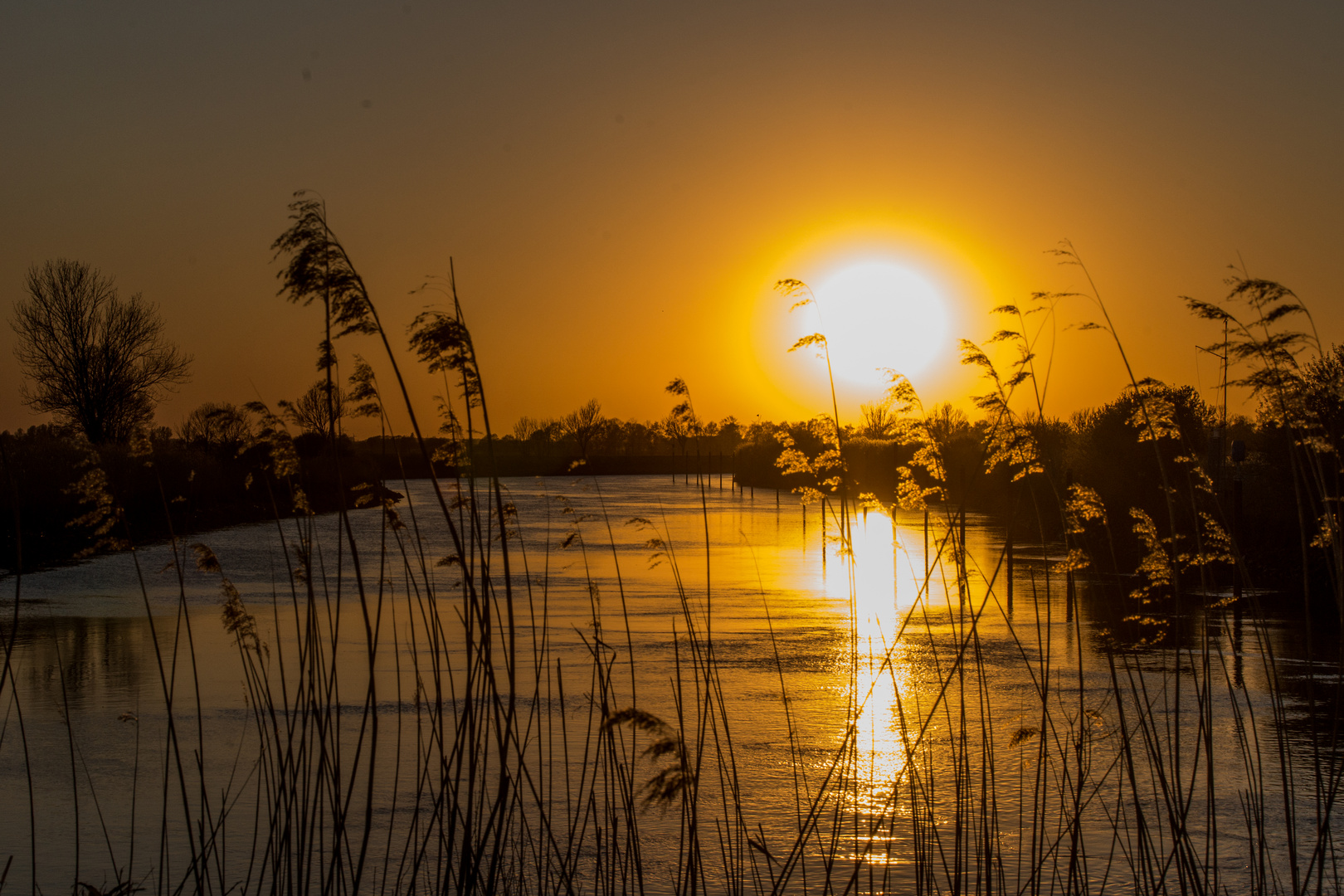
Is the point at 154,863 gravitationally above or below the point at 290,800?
below

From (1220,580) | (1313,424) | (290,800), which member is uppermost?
(1313,424)

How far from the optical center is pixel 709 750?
638cm

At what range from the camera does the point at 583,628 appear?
34.1 feet

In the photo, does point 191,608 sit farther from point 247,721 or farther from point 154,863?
point 154,863

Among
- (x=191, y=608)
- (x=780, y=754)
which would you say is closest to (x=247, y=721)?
(x=780, y=754)

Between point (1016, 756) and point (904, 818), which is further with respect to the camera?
point (1016, 756)

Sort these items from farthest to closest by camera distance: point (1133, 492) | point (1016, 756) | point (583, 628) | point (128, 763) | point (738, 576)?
1. point (1133, 492)
2. point (738, 576)
3. point (583, 628)
4. point (1016, 756)
5. point (128, 763)

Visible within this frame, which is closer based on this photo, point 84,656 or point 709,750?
point 709,750

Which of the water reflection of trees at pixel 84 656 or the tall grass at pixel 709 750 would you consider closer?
the tall grass at pixel 709 750

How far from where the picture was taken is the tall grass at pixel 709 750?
2717mm

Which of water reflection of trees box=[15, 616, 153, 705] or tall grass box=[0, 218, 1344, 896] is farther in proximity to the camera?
water reflection of trees box=[15, 616, 153, 705]

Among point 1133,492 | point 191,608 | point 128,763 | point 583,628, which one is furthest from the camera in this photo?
point 1133,492

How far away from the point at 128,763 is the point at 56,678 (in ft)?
9.48

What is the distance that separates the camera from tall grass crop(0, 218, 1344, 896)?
2.72m
